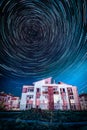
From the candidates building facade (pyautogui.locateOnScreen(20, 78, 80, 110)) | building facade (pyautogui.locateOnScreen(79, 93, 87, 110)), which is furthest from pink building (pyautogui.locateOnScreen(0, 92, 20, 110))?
building facade (pyautogui.locateOnScreen(79, 93, 87, 110))

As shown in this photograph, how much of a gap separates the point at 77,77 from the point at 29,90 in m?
6.52

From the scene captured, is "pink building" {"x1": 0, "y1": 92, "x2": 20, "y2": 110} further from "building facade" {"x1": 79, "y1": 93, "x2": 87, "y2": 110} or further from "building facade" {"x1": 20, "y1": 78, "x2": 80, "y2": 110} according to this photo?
"building facade" {"x1": 79, "y1": 93, "x2": 87, "y2": 110}

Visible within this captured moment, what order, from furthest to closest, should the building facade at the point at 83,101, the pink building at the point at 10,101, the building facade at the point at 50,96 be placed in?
1. the building facade at the point at 50,96
2. the building facade at the point at 83,101
3. the pink building at the point at 10,101

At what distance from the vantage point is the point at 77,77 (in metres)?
10.4

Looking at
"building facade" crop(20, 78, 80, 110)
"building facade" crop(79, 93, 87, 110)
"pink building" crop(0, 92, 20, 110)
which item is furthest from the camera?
"building facade" crop(20, 78, 80, 110)

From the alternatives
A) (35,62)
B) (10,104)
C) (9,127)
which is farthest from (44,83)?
(9,127)

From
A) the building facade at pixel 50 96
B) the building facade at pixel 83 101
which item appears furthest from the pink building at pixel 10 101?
the building facade at pixel 83 101

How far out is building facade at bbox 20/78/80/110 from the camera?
12500 mm

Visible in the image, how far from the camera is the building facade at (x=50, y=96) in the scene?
12.5 meters

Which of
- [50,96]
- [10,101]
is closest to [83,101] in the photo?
[50,96]

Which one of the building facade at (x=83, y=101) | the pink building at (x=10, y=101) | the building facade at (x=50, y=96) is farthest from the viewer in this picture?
the building facade at (x=50, y=96)

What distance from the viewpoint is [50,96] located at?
1364 cm

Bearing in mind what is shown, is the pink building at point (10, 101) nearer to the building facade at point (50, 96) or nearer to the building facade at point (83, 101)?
the building facade at point (50, 96)

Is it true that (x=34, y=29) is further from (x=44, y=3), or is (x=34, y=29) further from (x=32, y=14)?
(x=44, y=3)
